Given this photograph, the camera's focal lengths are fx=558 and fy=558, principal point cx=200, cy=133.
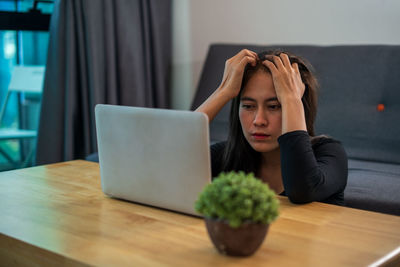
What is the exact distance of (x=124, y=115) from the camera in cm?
116

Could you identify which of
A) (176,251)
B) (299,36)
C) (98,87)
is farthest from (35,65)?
(176,251)

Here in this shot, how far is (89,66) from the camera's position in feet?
10.00

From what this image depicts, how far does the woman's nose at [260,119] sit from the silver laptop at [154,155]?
30 cm

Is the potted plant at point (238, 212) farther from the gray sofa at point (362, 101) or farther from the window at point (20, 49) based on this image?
the window at point (20, 49)

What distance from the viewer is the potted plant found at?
82cm

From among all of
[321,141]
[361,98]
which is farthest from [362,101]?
[321,141]

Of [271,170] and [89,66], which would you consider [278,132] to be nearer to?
[271,170]

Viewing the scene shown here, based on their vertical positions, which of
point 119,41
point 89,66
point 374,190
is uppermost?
point 119,41

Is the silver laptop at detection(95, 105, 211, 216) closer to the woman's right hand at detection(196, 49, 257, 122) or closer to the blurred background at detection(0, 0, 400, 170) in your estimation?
the woman's right hand at detection(196, 49, 257, 122)

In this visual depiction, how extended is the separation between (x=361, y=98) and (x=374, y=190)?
70cm

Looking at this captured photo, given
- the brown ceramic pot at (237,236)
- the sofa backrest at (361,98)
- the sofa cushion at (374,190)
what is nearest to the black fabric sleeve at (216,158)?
the sofa cushion at (374,190)

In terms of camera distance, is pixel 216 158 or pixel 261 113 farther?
pixel 216 158

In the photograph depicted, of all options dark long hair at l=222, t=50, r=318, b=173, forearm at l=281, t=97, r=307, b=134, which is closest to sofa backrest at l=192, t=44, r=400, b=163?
dark long hair at l=222, t=50, r=318, b=173

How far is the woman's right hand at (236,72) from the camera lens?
142 centimetres
